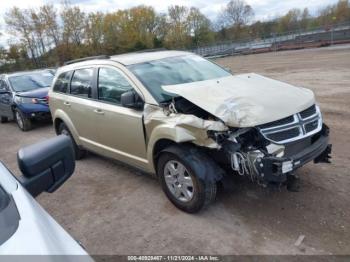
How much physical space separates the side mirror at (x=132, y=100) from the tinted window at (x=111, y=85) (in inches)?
7.7

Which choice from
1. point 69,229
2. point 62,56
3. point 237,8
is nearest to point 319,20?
point 237,8

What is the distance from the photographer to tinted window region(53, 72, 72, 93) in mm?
5614

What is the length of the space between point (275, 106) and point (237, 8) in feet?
244

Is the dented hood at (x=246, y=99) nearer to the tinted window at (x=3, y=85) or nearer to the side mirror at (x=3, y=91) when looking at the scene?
the side mirror at (x=3, y=91)

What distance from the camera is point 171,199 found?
3.82 m

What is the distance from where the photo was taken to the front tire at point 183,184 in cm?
338

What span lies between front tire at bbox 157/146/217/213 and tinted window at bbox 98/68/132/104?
112 centimetres

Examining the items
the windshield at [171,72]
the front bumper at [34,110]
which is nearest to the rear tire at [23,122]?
the front bumper at [34,110]

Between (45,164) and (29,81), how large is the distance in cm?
936

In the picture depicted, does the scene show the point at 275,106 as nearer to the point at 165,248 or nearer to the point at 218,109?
the point at 218,109

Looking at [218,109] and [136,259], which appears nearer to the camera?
[136,259]

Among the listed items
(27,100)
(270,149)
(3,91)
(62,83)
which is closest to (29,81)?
(3,91)

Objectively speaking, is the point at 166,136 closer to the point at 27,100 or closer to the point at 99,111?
the point at 99,111

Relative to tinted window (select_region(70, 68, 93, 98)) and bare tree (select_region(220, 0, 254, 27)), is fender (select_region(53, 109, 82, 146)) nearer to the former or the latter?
tinted window (select_region(70, 68, 93, 98))
